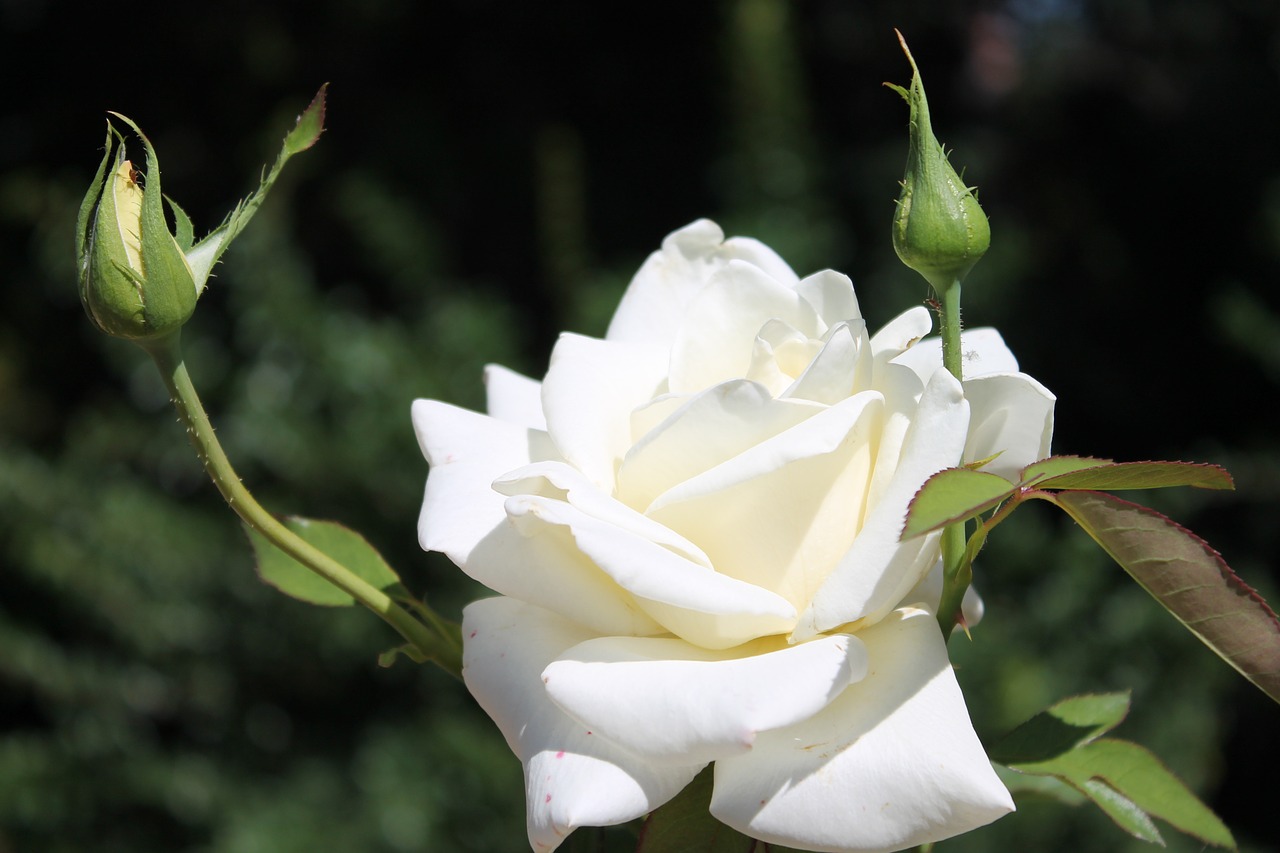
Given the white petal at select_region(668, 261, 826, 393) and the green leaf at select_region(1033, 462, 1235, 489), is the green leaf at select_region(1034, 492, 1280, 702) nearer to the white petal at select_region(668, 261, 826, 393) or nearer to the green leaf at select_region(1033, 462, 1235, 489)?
the green leaf at select_region(1033, 462, 1235, 489)

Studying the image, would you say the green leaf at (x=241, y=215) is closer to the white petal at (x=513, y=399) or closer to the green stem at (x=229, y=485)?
A: the green stem at (x=229, y=485)

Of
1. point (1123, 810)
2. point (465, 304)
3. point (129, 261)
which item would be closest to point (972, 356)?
point (1123, 810)

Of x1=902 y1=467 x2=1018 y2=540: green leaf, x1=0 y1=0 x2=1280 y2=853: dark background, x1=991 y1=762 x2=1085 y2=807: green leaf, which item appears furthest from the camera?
x1=0 y1=0 x2=1280 y2=853: dark background

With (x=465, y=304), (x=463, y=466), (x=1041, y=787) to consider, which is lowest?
(x=465, y=304)

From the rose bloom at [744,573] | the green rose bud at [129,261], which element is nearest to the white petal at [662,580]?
the rose bloom at [744,573]

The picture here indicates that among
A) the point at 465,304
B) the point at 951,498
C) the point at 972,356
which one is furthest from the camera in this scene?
the point at 465,304

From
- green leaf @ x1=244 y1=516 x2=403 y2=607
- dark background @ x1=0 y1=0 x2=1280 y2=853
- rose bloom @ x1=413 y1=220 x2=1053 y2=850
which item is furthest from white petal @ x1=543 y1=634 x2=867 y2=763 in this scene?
dark background @ x1=0 y1=0 x2=1280 y2=853

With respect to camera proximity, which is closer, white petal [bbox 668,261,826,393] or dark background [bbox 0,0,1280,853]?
white petal [bbox 668,261,826,393]

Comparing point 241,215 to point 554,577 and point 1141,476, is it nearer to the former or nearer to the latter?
point 554,577
